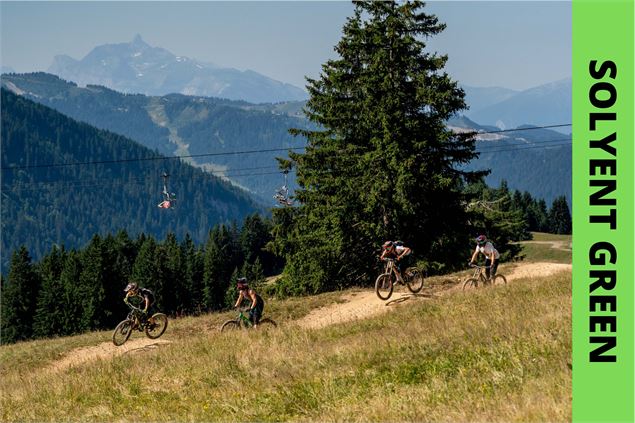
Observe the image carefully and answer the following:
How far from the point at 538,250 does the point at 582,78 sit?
122092 millimetres

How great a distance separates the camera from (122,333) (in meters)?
23.1

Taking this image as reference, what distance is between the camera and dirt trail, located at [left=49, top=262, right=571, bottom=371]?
861 inches

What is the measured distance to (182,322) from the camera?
26766 millimetres

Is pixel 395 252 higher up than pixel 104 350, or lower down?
higher up


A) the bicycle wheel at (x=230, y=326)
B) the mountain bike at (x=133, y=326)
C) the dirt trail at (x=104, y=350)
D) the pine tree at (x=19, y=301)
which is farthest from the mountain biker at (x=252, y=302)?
the pine tree at (x=19, y=301)

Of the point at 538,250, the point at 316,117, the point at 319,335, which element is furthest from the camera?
the point at 538,250

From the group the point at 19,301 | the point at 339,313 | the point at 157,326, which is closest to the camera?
the point at 339,313

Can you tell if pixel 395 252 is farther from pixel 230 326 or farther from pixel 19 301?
pixel 19 301

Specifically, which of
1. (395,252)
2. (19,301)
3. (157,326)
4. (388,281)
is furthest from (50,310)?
(395,252)

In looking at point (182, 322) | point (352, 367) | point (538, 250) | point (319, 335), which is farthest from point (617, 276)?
point (538, 250)

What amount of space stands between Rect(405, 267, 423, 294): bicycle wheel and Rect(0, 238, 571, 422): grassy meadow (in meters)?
4.75

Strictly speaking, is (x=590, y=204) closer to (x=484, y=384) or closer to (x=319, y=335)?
(x=484, y=384)

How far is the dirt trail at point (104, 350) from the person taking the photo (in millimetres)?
21656

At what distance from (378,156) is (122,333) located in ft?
56.2
